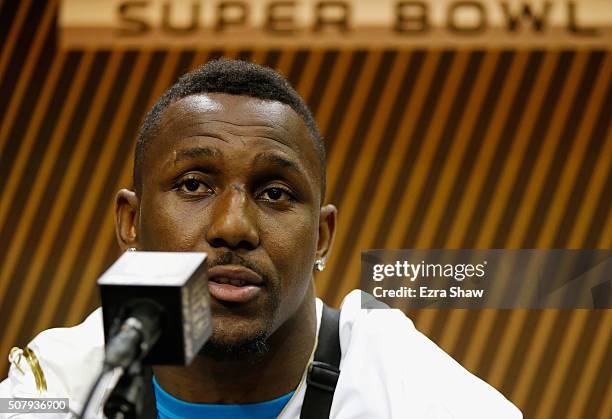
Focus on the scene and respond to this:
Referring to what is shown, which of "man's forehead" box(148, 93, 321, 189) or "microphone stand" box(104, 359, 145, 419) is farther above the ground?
"man's forehead" box(148, 93, 321, 189)

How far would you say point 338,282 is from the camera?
5.58 feet

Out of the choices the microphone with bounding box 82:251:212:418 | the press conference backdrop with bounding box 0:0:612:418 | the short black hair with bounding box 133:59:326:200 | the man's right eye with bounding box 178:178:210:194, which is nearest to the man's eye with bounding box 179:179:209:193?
the man's right eye with bounding box 178:178:210:194

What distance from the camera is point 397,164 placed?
1733 millimetres

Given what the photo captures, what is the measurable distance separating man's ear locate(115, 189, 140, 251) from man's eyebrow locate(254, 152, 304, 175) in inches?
9.7

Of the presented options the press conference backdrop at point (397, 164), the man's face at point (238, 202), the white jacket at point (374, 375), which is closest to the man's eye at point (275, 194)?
the man's face at point (238, 202)

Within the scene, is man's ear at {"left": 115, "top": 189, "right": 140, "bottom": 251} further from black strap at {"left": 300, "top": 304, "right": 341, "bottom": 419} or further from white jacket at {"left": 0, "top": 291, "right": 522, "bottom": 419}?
black strap at {"left": 300, "top": 304, "right": 341, "bottom": 419}

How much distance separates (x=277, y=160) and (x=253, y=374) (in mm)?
321

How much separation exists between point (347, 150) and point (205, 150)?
27.6 inches

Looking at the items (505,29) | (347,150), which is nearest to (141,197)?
(347,150)

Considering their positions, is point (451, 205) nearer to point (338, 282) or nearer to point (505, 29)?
point (338, 282)

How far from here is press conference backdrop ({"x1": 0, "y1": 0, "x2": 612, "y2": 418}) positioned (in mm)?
1612

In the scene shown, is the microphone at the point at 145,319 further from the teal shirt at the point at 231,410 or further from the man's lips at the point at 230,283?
the teal shirt at the point at 231,410

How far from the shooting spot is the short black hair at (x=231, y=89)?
118cm

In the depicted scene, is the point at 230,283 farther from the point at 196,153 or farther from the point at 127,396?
the point at 127,396
